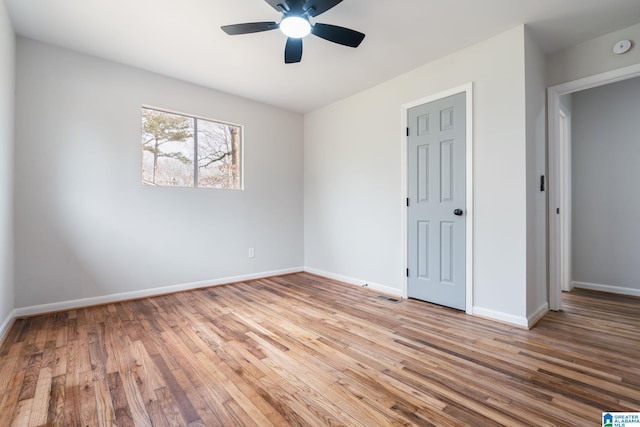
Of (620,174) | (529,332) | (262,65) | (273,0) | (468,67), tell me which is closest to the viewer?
(273,0)

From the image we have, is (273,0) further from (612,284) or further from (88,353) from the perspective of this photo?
(612,284)

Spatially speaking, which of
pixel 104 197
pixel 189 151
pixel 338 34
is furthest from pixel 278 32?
pixel 104 197

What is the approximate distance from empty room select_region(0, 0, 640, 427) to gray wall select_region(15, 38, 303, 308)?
22 mm

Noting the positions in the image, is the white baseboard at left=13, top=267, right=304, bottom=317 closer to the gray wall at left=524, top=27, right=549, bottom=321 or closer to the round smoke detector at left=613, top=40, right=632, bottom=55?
the gray wall at left=524, top=27, right=549, bottom=321

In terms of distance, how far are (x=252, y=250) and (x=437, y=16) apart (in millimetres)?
3579

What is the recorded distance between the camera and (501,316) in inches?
103

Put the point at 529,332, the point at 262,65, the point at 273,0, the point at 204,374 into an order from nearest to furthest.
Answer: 1. the point at 204,374
2. the point at 273,0
3. the point at 529,332
4. the point at 262,65

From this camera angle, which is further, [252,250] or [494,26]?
[252,250]

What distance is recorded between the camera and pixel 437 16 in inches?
95.7

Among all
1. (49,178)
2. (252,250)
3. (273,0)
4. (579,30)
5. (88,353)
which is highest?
(579,30)

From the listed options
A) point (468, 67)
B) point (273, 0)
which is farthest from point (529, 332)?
point (273, 0)

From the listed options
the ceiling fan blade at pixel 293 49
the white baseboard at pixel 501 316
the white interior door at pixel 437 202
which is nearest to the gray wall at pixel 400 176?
the white baseboard at pixel 501 316

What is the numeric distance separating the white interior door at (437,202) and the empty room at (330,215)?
0.02 m

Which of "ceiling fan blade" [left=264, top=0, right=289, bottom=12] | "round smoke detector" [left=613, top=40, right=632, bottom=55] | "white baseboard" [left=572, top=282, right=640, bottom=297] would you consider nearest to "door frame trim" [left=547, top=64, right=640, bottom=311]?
"round smoke detector" [left=613, top=40, right=632, bottom=55]
